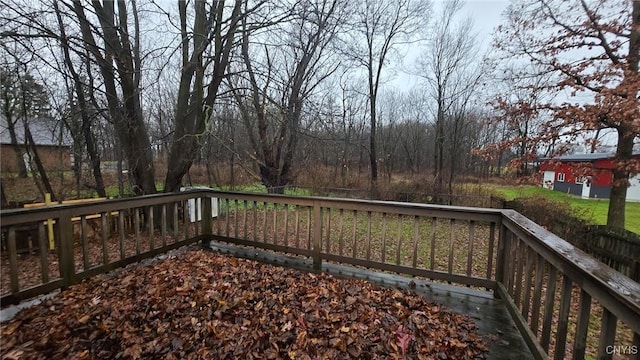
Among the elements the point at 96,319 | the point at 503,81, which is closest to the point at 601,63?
the point at 503,81

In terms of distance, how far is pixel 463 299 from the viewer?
279 cm

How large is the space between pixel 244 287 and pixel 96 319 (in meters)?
1.09

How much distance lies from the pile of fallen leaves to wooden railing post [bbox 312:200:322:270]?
62 centimetres

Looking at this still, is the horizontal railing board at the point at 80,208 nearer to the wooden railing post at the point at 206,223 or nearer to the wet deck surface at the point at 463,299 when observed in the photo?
the wooden railing post at the point at 206,223

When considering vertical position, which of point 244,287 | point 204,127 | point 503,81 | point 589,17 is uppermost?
point 589,17

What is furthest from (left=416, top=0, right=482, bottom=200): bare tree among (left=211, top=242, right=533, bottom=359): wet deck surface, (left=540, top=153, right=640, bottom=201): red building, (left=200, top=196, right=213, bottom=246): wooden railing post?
(left=200, top=196, right=213, bottom=246): wooden railing post

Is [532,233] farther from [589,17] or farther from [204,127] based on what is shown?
[589,17]

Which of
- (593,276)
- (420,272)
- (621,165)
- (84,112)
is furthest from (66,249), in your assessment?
(621,165)

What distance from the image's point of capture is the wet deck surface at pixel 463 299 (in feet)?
6.88

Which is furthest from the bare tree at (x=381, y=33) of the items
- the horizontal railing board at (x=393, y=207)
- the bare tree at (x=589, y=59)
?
the horizontal railing board at (x=393, y=207)

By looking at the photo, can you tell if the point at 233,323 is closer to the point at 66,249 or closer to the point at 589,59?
the point at 66,249

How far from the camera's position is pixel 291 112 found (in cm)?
662

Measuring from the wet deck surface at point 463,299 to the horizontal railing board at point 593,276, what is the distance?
74cm

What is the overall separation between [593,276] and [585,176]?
24.0ft
